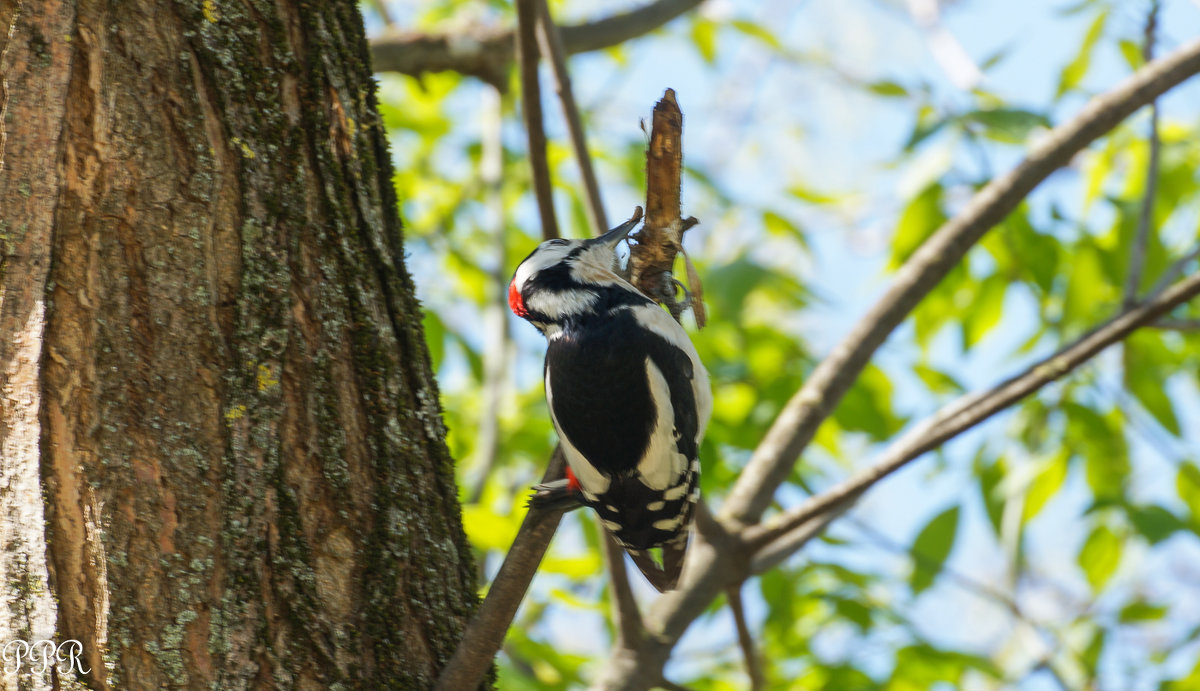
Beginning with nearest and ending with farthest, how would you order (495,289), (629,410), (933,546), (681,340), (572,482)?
(572,482), (629,410), (681,340), (933,546), (495,289)

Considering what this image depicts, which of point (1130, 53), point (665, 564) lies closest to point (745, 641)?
point (665, 564)

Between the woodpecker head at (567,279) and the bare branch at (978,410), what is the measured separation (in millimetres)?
649

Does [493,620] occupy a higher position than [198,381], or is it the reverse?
[198,381]

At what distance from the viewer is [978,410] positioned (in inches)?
85.7

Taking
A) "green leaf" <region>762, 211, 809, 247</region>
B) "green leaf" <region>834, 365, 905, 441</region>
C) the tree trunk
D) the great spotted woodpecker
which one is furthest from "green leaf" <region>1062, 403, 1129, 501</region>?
the tree trunk

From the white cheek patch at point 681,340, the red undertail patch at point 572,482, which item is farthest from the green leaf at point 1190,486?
the red undertail patch at point 572,482

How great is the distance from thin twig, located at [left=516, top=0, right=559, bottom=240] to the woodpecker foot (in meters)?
0.89

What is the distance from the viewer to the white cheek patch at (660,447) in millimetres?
1957

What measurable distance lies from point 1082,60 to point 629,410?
1961 millimetres

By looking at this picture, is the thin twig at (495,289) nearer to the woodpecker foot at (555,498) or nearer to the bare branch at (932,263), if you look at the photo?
the bare branch at (932,263)

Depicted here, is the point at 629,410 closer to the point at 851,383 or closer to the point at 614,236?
the point at 614,236

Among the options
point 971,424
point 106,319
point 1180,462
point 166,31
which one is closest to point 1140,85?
point 971,424

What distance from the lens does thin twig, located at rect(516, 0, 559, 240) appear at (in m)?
2.35

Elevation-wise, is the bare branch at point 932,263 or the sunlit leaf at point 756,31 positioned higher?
the sunlit leaf at point 756,31
